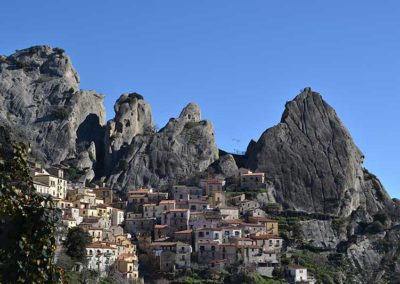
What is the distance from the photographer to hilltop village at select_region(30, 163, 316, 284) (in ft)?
275

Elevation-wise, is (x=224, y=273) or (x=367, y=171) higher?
(x=367, y=171)

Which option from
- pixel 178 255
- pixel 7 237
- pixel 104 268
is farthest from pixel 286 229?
pixel 7 237

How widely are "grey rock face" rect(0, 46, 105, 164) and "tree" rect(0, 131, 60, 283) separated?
343 ft

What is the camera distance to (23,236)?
491 inches

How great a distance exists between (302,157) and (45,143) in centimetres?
4058

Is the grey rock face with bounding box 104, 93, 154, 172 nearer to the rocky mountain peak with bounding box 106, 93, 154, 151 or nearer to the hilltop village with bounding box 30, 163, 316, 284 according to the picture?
the rocky mountain peak with bounding box 106, 93, 154, 151

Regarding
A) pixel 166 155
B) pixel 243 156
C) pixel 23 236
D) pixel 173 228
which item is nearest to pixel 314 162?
pixel 243 156

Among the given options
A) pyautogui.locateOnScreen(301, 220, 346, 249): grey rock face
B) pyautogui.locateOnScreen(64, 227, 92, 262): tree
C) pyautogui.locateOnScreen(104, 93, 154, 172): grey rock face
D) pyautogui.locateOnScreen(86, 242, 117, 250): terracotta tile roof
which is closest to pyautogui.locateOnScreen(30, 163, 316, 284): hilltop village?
pyautogui.locateOnScreen(86, 242, 117, 250): terracotta tile roof

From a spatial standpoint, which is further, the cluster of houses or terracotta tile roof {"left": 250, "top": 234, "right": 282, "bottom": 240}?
terracotta tile roof {"left": 250, "top": 234, "right": 282, "bottom": 240}

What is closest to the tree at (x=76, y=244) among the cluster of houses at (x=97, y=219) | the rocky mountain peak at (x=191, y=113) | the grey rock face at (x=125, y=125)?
the cluster of houses at (x=97, y=219)

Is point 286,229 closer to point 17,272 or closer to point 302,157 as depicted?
point 302,157

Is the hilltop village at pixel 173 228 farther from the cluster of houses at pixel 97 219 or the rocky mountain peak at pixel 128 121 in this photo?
the rocky mountain peak at pixel 128 121

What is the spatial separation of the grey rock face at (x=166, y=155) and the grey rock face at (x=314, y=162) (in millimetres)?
7411

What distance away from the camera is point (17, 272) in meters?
12.5
